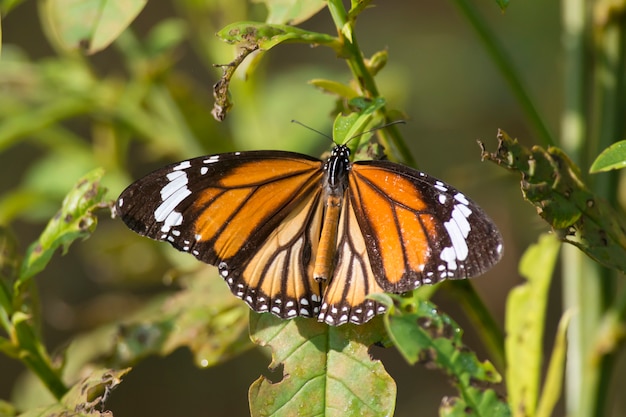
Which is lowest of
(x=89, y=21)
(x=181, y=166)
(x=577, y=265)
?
(x=577, y=265)

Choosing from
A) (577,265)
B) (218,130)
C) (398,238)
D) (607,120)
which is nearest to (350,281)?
(398,238)

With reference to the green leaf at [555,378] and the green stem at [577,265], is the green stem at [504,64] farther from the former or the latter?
the green leaf at [555,378]

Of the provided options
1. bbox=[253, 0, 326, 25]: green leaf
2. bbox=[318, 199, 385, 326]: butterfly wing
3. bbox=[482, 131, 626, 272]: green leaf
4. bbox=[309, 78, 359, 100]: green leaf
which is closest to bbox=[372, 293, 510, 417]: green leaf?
bbox=[318, 199, 385, 326]: butterfly wing

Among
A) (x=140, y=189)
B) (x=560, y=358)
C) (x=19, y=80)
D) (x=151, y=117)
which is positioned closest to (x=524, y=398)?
(x=560, y=358)

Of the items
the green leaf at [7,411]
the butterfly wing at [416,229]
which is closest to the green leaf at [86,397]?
the green leaf at [7,411]

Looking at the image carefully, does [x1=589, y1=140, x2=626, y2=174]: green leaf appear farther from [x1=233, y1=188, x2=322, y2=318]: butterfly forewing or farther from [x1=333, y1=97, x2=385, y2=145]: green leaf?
[x1=233, y1=188, x2=322, y2=318]: butterfly forewing

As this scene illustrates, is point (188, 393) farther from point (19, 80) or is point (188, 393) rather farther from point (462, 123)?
point (19, 80)

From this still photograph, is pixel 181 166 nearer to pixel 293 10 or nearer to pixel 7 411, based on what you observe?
pixel 293 10
